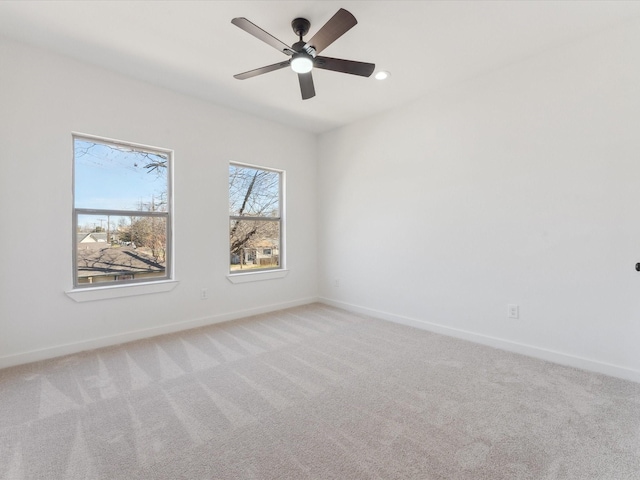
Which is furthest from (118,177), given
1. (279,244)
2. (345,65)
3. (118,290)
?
(345,65)

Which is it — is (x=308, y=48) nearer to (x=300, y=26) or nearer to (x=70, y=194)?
(x=300, y=26)

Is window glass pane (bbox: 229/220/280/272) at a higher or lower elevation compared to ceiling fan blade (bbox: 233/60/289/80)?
lower

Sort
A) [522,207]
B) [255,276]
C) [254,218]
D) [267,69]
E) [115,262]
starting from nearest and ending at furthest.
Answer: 1. [267,69]
2. [522,207]
3. [115,262]
4. [255,276]
5. [254,218]

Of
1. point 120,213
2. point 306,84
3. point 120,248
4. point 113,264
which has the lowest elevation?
point 113,264

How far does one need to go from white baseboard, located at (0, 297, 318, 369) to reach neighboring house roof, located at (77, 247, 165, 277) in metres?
0.64

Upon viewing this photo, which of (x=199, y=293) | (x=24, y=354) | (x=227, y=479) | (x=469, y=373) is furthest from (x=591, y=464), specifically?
(x=24, y=354)

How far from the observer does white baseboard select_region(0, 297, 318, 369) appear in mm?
2609

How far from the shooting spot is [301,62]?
2240 millimetres

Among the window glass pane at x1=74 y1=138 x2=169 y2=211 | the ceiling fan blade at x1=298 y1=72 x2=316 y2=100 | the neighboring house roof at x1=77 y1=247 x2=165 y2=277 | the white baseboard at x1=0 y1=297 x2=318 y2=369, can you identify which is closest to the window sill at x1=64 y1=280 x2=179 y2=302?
the neighboring house roof at x1=77 y1=247 x2=165 y2=277

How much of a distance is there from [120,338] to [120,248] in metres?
0.92

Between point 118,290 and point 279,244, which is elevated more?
point 279,244

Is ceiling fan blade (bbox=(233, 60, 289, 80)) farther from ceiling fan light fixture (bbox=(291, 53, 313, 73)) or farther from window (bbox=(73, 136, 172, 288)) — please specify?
window (bbox=(73, 136, 172, 288))

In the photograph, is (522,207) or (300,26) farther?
(522,207)

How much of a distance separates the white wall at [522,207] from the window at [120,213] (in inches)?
101
